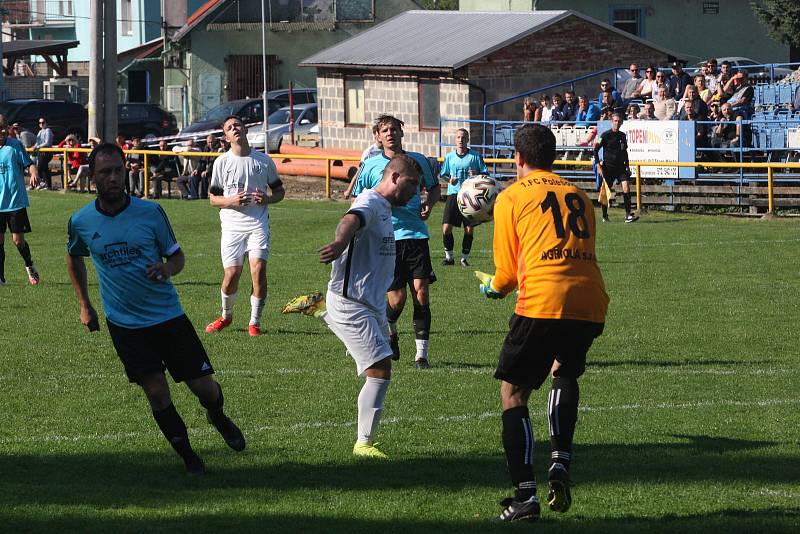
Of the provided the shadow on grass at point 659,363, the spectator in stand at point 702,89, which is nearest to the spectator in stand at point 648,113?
the spectator in stand at point 702,89

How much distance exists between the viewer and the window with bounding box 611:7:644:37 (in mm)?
43156

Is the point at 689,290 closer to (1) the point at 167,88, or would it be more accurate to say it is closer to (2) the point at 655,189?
(2) the point at 655,189

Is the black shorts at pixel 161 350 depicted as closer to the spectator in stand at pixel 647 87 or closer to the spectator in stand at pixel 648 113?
the spectator in stand at pixel 648 113

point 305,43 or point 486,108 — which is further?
point 305,43

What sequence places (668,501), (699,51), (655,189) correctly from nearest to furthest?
Result: 1. (668,501)
2. (655,189)
3. (699,51)

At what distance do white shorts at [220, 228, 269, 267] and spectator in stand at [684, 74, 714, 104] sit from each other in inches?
686

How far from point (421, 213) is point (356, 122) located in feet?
91.2

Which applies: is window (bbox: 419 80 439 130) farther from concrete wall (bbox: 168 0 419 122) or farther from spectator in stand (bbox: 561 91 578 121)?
concrete wall (bbox: 168 0 419 122)

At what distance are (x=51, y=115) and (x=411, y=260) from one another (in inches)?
1369

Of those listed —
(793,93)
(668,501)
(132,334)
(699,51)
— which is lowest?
(668,501)

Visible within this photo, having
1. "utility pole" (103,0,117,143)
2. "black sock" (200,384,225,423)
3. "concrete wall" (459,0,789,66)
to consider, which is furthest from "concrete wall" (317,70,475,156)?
"black sock" (200,384,225,423)

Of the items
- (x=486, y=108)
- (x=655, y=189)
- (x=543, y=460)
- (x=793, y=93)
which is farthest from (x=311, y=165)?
(x=543, y=460)

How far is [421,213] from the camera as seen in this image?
11.0 meters

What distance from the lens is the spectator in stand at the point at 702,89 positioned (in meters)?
27.8
